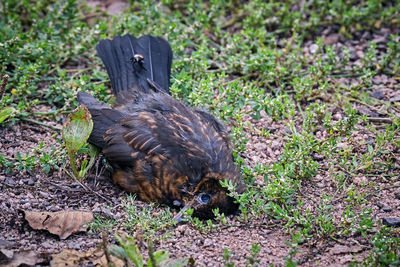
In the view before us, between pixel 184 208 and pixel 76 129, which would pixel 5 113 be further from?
pixel 184 208

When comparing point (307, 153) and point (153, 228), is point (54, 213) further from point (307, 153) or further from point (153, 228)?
point (307, 153)

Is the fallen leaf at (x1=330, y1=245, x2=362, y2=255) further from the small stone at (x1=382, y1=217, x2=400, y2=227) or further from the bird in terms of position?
the bird

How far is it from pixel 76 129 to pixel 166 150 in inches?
31.6

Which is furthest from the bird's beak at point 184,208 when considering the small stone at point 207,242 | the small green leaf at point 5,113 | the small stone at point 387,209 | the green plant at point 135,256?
the small green leaf at point 5,113

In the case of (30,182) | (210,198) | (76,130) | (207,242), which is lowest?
(207,242)

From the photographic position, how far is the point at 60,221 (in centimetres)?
416

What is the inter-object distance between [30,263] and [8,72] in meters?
2.79

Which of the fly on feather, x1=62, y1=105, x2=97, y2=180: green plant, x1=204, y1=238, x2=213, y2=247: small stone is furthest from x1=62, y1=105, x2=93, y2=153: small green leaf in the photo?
x1=204, y1=238, x2=213, y2=247: small stone

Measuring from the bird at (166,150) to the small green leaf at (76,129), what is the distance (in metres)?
0.37

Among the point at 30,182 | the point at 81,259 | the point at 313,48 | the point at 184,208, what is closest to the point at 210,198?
the point at 184,208

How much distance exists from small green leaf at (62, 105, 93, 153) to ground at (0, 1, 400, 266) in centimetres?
32

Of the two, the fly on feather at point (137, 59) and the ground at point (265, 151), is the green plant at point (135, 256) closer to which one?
the ground at point (265, 151)

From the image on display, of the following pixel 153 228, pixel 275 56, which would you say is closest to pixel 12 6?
pixel 275 56

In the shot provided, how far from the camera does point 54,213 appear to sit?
13.9 feet
